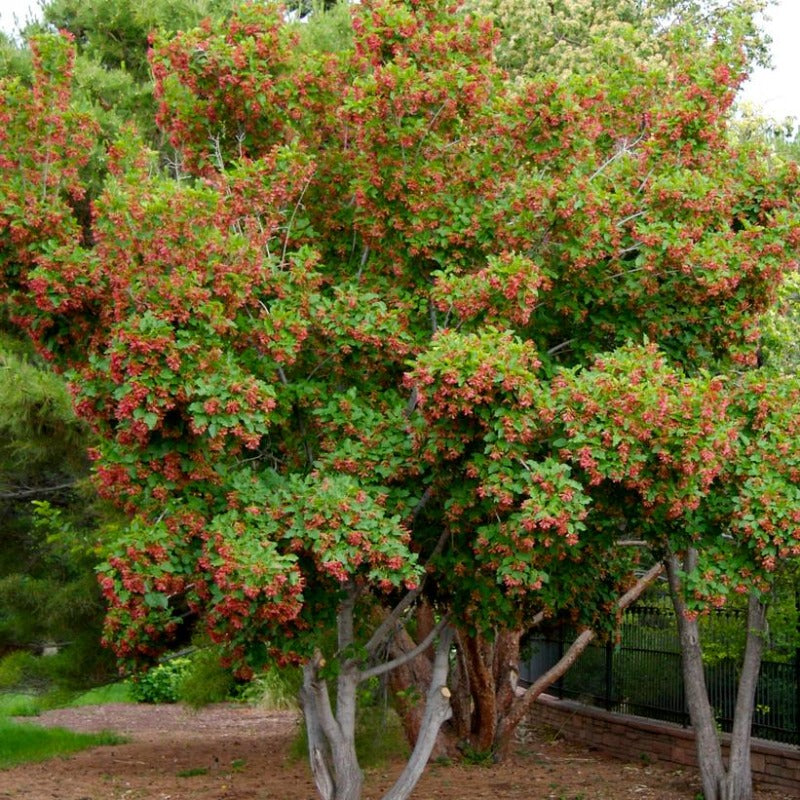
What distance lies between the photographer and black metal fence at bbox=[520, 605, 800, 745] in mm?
11945

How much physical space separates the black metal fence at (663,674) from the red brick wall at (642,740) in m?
0.17

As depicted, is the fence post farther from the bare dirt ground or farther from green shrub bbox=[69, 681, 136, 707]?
green shrub bbox=[69, 681, 136, 707]

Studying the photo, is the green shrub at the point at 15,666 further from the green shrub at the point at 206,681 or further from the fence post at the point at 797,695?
the fence post at the point at 797,695

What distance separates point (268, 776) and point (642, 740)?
4182mm

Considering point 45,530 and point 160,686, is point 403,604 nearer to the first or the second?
point 45,530

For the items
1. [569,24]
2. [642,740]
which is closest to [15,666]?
[642,740]

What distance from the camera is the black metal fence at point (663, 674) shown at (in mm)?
11945

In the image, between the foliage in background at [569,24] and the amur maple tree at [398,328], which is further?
the foliage in background at [569,24]

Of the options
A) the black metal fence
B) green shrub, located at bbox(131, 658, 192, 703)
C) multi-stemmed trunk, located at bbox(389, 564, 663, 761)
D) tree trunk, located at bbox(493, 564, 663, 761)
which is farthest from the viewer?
green shrub, located at bbox(131, 658, 192, 703)

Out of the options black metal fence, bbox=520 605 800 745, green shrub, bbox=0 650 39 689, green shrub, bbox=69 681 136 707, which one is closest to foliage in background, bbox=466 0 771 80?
black metal fence, bbox=520 605 800 745

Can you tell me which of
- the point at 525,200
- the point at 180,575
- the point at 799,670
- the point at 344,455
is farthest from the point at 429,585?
the point at 799,670

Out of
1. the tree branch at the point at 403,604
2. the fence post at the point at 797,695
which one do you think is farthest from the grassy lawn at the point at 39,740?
the fence post at the point at 797,695

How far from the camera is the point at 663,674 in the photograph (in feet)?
45.8

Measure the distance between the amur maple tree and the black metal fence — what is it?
3.41 m
